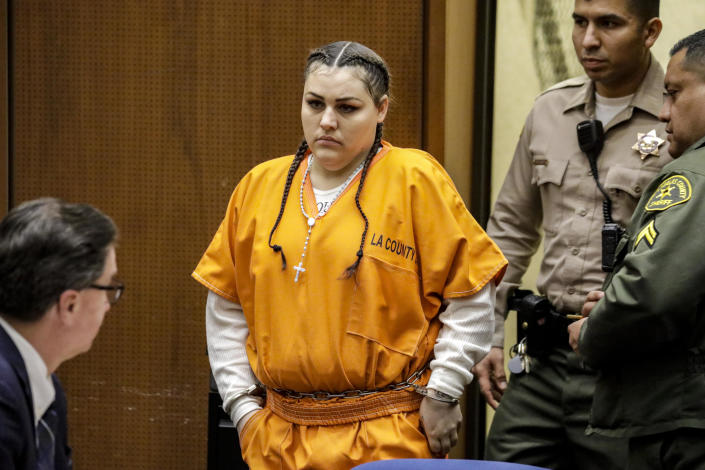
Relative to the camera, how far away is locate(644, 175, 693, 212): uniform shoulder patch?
2322mm

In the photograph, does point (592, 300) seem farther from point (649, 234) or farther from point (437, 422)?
point (437, 422)

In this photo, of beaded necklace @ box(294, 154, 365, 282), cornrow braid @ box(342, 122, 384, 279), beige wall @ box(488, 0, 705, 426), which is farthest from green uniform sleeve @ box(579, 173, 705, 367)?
beige wall @ box(488, 0, 705, 426)

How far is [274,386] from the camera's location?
2545 mm

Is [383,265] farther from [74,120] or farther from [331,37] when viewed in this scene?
[74,120]

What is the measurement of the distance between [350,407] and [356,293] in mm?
281

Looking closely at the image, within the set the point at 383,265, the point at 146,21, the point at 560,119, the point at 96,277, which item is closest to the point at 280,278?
the point at 383,265

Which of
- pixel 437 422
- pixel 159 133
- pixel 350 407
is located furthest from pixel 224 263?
pixel 159 133

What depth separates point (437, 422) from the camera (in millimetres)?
2455

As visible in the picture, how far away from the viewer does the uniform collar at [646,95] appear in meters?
3.05

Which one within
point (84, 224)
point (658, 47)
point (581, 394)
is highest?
point (658, 47)

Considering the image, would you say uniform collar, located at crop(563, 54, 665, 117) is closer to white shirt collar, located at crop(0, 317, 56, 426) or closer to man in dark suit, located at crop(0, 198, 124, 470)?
man in dark suit, located at crop(0, 198, 124, 470)

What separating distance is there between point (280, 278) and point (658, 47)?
2.02 m

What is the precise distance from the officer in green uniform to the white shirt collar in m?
1.28

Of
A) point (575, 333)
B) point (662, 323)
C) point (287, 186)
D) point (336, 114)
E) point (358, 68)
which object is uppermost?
point (358, 68)
